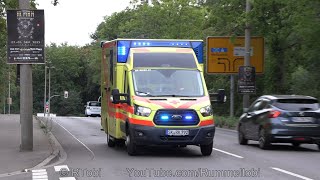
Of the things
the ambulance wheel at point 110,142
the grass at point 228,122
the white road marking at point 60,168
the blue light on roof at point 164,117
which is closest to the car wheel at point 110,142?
the ambulance wheel at point 110,142

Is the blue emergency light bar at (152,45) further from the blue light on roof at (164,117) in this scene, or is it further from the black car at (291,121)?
the black car at (291,121)

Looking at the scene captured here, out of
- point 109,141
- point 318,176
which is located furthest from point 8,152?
point 318,176

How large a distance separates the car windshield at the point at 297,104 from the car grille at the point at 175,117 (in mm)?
3798

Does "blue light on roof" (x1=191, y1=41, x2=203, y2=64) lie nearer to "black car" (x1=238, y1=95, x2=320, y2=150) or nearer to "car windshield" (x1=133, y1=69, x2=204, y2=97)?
"car windshield" (x1=133, y1=69, x2=204, y2=97)

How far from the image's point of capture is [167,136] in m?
Answer: 13.7

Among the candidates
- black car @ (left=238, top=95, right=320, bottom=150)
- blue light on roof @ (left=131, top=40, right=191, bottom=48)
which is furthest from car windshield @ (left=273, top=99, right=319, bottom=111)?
blue light on roof @ (left=131, top=40, right=191, bottom=48)

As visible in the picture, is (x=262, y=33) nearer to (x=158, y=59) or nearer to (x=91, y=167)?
(x=158, y=59)

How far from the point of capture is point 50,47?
101m

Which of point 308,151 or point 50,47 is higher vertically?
point 50,47

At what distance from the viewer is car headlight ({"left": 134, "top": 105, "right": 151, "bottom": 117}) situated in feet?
45.0

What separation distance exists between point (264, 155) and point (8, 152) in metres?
6.88

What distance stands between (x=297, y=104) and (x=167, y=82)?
428 cm

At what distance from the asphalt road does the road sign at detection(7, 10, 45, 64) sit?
9.40 ft

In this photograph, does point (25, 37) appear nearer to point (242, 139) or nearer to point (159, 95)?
point (159, 95)
